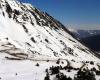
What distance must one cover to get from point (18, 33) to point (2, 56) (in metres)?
53.7

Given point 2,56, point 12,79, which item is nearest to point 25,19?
point 2,56

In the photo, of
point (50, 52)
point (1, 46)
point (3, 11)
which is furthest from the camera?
point (3, 11)

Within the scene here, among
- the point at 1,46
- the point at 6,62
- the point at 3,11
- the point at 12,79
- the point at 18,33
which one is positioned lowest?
the point at 12,79

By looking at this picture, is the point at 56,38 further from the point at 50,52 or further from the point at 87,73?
the point at 87,73

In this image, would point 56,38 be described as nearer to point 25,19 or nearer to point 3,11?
point 25,19

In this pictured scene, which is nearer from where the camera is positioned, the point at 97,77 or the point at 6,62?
the point at 97,77

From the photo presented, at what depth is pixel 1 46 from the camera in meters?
61.3

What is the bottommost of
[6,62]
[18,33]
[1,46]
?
[6,62]

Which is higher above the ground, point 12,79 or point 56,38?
point 56,38

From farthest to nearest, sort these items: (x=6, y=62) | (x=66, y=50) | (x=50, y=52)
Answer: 1. (x=66, y=50)
2. (x=50, y=52)
3. (x=6, y=62)

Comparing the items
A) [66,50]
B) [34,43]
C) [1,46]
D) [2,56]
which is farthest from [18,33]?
[2,56]

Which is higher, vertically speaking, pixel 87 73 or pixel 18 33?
pixel 18 33

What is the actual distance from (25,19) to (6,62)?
259ft

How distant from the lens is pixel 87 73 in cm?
2867
